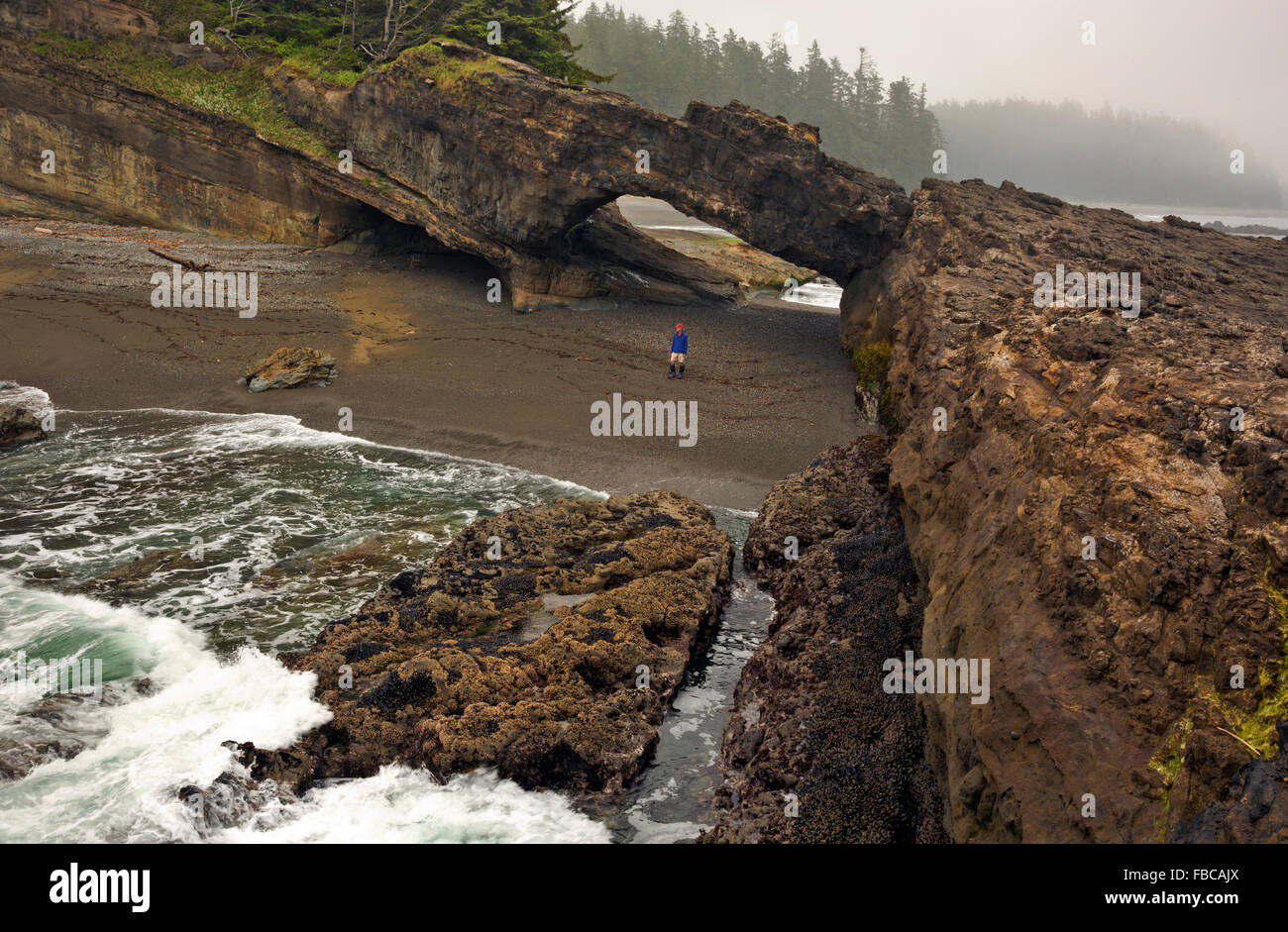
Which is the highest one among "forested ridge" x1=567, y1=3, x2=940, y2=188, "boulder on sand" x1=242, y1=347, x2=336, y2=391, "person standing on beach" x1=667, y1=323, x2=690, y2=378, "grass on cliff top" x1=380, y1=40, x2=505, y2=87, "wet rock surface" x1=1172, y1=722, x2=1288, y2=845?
"forested ridge" x1=567, y1=3, x2=940, y2=188

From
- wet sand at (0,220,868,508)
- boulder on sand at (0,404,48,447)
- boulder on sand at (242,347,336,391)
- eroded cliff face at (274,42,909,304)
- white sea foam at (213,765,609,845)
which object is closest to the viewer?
white sea foam at (213,765,609,845)

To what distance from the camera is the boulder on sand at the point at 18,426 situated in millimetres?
17484

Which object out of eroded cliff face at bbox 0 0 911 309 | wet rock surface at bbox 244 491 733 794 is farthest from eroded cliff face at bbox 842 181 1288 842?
eroded cliff face at bbox 0 0 911 309

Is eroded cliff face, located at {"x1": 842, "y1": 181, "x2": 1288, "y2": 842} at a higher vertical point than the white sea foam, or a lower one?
higher

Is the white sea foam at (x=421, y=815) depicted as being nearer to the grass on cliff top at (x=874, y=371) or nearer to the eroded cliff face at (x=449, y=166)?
the grass on cliff top at (x=874, y=371)

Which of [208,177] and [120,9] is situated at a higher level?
[120,9]

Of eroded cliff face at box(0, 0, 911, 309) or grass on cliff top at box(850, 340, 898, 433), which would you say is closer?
grass on cliff top at box(850, 340, 898, 433)

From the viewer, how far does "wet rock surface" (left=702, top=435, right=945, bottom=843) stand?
24.8ft

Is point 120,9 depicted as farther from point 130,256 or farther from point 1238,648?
point 1238,648

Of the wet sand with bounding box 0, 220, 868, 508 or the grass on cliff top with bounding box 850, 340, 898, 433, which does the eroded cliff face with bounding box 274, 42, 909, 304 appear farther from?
the grass on cliff top with bounding box 850, 340, 898, 433

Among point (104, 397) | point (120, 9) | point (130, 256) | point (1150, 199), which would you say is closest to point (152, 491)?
point (104, 397)

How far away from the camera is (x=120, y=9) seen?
28.9 meters

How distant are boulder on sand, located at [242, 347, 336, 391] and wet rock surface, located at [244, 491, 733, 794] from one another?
9849 mm

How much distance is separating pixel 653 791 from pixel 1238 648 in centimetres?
543
